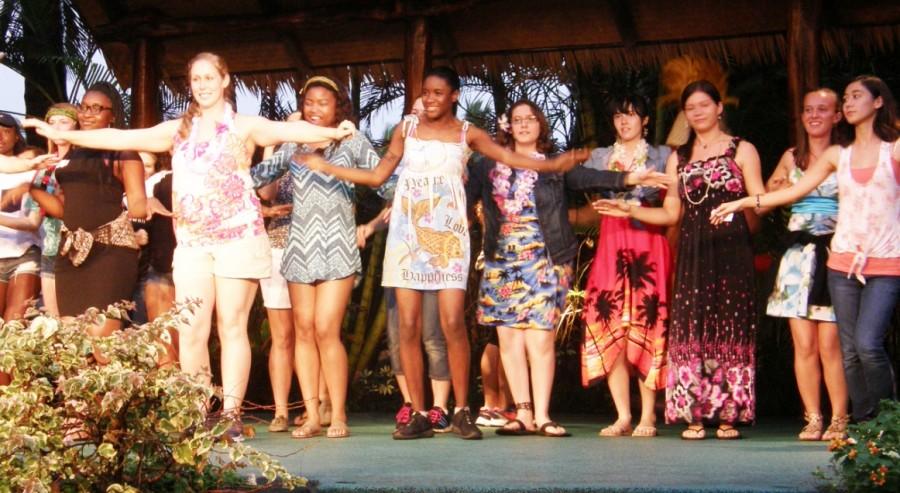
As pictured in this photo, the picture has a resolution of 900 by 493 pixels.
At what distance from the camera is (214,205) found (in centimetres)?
640

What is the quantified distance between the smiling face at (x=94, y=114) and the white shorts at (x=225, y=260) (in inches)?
38.2

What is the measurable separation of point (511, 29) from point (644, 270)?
2232mm

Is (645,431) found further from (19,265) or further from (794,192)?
(19,265)

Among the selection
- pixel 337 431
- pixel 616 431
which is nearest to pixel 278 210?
pixel 337 431

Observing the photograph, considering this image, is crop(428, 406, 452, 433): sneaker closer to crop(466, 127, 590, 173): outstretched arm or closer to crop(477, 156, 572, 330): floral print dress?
crop(477, 156, 572, 330): floral print dress

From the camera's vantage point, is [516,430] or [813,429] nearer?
[813,429]

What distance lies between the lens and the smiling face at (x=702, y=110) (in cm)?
712

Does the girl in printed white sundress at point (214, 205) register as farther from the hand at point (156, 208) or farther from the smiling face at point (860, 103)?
the smiling face at point (860, 103)

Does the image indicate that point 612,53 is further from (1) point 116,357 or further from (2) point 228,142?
(1) point 116,357

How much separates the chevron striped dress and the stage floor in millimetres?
888

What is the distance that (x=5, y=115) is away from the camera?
7.87m

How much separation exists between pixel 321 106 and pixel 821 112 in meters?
2.63

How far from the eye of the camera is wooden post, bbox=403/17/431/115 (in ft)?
27.7

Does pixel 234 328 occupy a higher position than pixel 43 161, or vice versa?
pixel 43 161
